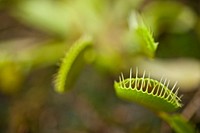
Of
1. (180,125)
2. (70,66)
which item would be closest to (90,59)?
(70,66)

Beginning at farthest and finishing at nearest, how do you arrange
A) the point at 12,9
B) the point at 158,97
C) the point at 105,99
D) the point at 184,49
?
the point at 12,9 < the point at 184,49 < the point at 105,99 < the point at 158,97

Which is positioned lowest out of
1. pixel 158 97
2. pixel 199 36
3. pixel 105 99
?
pixel 105 99

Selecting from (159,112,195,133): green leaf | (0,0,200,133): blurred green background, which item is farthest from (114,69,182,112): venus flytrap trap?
(0,0,200,133): blurred green background

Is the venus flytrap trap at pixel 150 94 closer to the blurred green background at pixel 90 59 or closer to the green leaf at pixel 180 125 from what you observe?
the green leaf at pixel 180 125

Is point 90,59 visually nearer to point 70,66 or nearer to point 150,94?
point 70,66

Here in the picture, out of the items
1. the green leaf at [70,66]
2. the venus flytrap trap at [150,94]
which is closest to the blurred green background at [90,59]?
the green leaf at [70,66]

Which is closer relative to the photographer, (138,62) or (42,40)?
(138,62)

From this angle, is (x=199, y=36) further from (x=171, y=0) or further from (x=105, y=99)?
A: (x=105, y=99)

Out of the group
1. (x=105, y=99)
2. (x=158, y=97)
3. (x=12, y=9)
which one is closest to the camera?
(x=158, y=97)

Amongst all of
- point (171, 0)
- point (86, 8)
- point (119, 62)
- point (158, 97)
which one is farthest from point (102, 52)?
point (158, 97)
